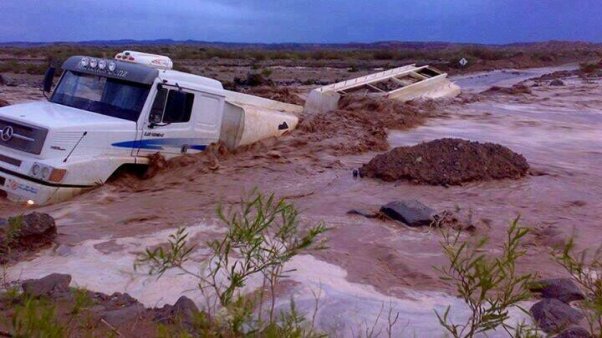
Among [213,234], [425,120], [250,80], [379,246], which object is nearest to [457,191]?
[379,246]

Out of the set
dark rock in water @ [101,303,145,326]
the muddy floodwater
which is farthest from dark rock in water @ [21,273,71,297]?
dark rock in water @ [101,303,145,326]

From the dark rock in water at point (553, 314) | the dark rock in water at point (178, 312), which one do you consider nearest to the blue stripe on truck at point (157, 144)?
the dark rock in water at point (178, 312)

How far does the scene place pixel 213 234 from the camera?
10.5 metres

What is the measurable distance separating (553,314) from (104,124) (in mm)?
7533

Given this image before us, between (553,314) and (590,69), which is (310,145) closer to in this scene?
(553,314)

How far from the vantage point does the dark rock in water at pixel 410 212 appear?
1106cm

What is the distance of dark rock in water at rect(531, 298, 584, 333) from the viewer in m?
6.92

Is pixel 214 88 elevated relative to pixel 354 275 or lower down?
elevated

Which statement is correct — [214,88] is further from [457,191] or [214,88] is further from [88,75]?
[457,191]

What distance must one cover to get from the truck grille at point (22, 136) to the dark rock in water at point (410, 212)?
16.6ft

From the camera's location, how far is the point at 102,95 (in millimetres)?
13055

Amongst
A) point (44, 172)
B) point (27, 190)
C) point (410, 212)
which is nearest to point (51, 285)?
point (44, 172)

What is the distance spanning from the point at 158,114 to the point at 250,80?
17.3 m

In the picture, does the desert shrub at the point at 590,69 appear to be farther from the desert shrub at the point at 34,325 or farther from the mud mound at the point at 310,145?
the desert shrub at the point at 34,325
